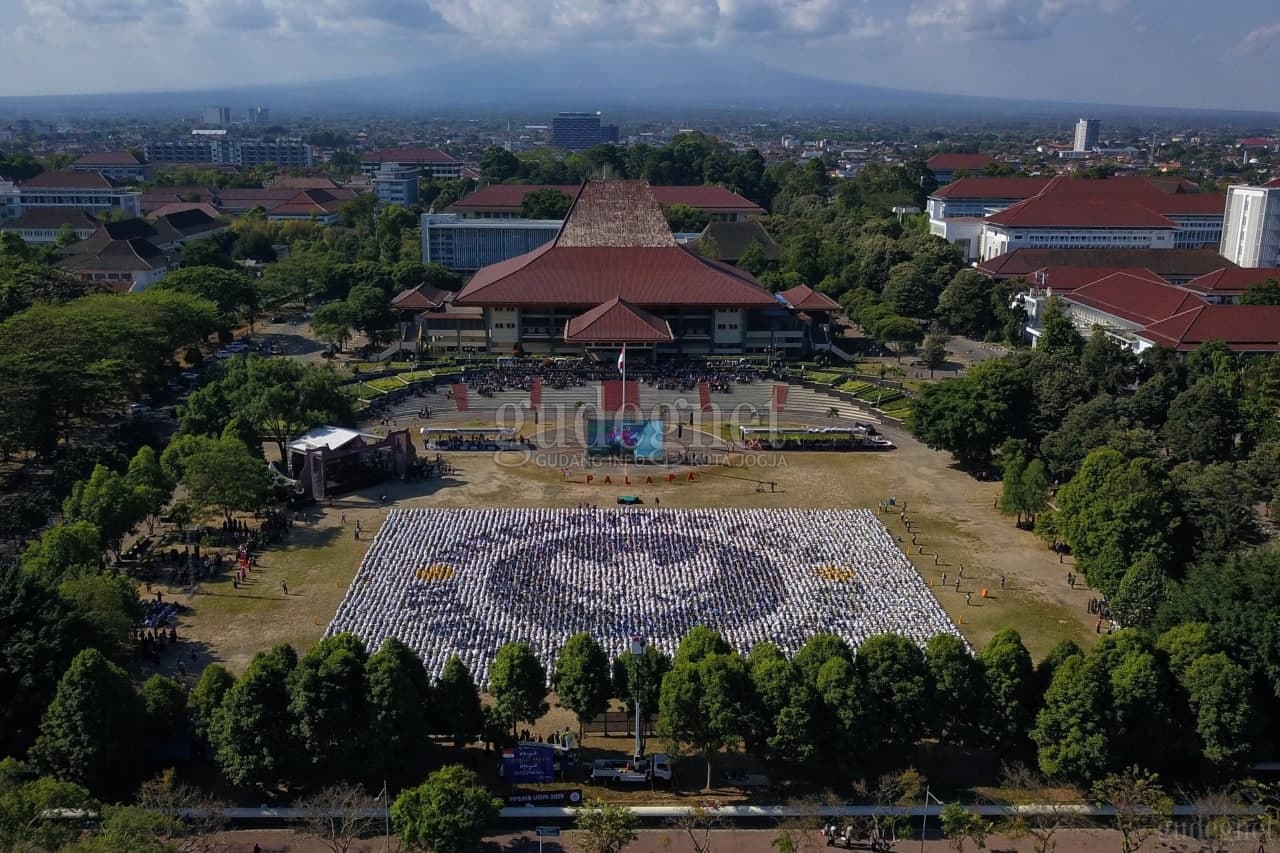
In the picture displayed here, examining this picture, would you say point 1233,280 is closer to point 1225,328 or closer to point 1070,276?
point 1070,276

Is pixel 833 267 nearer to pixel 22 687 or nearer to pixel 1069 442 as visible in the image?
pixel 1069 442

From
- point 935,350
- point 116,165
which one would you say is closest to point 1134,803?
point 935,350

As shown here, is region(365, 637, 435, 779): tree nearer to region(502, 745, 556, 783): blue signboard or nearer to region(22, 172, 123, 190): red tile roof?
region(502, 745, 556, 783): blue signboard

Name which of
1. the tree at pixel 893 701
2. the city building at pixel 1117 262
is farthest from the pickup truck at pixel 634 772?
the city building at pixel 1117 262

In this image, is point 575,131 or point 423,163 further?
point 575,131

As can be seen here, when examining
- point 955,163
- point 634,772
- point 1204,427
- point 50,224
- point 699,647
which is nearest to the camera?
point 634,772

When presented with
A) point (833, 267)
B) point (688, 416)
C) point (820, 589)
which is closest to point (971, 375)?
point (688, 416)
